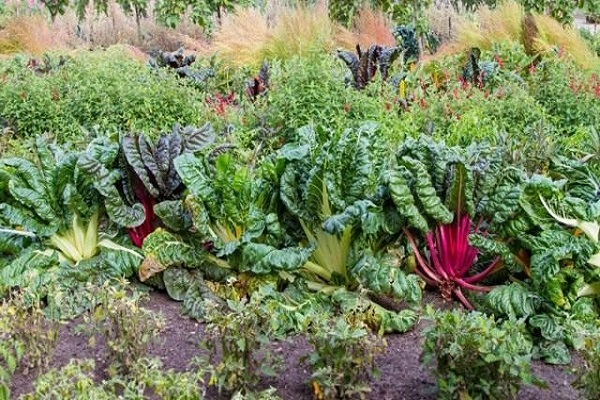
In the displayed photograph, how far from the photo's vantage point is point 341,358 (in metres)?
3.66

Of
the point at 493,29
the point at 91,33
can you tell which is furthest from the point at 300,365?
the point at 91,33

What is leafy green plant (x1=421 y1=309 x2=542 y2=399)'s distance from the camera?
138 inches

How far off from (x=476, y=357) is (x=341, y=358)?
22.0 inches

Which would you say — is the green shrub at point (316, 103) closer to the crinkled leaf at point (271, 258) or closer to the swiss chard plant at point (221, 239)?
the swiss chard plant at point (221, 239)

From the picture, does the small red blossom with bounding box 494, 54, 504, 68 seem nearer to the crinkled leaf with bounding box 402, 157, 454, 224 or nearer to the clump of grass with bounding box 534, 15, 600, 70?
the clump of grass with bounding box 534, 15, 600, 70

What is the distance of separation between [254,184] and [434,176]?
1.03 metres

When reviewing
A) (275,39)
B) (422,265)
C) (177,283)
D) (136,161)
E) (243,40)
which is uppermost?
(136,161)

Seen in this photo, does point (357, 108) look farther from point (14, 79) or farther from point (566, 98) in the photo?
point (14, 79)

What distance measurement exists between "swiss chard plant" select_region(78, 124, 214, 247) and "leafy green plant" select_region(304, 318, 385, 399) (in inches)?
60.2

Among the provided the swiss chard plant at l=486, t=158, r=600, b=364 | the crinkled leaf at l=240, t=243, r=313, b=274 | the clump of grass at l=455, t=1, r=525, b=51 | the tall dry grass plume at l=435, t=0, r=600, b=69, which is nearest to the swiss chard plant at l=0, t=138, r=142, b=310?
the crinkled leaf at l=240, t=243, r=313, b=274

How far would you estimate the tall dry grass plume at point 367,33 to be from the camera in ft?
43.0

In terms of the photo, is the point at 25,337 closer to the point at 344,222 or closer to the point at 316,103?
the point at 344,222

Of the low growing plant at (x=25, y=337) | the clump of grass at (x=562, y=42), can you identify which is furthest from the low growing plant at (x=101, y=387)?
the clump of grass at (x=562, y=42)

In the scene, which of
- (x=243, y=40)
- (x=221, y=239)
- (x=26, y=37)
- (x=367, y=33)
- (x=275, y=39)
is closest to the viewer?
(x=221, y=239)
